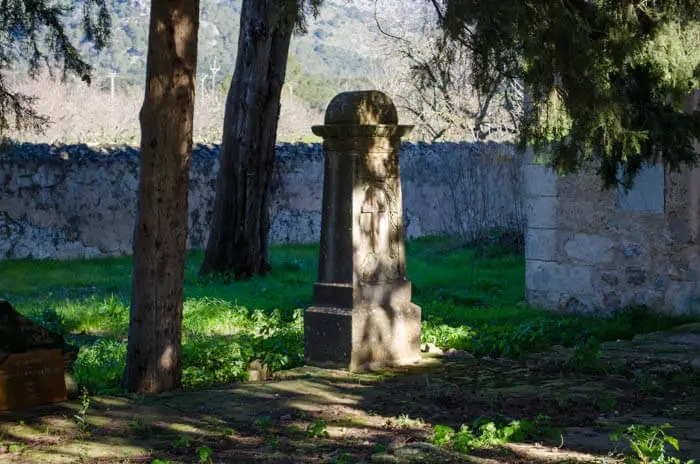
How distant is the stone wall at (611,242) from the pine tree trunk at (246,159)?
3.99m

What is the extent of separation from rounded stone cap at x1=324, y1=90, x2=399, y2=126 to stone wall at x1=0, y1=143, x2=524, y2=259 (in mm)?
7836

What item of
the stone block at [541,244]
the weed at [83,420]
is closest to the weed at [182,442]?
the weed at [83,420]

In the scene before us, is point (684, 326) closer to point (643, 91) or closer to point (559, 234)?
point (559, 234)

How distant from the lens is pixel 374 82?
35.1 meters

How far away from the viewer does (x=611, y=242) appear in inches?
380

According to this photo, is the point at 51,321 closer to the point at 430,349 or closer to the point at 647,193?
the point at 430,349


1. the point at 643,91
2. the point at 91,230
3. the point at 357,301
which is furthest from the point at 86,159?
the point at 643,91

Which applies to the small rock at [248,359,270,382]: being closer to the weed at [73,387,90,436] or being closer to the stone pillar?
the stone pillar

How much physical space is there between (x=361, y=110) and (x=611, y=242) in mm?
3853

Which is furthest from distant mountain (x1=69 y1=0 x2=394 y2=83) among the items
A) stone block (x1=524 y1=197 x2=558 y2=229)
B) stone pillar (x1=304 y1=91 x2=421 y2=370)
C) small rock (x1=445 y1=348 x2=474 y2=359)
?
stone pillar (x1=304 y1=91 x2=421 y2=370)

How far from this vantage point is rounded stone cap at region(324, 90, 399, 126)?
7062 mm

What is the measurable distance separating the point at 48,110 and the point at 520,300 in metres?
25.2

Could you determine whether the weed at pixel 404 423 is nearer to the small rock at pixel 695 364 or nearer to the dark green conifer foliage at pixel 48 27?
the small rock at pixel 695 364

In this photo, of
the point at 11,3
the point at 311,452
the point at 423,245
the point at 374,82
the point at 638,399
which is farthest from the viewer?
the point at 374,82
